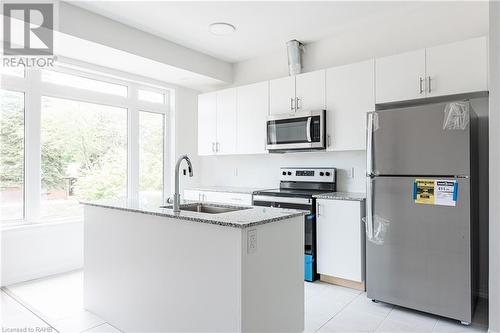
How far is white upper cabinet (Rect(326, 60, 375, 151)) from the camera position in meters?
3.21

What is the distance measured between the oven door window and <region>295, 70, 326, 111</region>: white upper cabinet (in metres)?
0.18

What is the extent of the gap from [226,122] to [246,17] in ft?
4.78

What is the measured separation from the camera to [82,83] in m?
3.92

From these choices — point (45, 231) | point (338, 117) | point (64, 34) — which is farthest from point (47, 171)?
point (338, 117)

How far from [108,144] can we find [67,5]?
169 cm

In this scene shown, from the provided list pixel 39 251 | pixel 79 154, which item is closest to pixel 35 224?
pixel 39 251

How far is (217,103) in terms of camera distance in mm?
4539

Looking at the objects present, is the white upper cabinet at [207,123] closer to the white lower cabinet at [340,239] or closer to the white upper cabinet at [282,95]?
the white upper cabinet at [282,95]

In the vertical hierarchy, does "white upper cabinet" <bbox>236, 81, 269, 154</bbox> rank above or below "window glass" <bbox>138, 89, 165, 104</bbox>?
below

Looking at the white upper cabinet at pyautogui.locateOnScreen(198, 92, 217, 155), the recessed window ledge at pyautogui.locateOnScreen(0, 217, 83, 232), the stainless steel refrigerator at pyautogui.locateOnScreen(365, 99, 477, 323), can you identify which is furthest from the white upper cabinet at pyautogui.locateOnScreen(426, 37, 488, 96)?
the recessed window ledge at pyautogui.locateOnScreen(0, 217, 83, 232)

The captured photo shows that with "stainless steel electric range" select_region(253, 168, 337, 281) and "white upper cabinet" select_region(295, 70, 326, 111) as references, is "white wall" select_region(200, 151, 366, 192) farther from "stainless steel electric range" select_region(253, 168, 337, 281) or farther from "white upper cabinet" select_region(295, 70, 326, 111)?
"white upper cabinet" select_region(295, 70, 326, 111)

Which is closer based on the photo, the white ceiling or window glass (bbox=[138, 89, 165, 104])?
the white ceiling

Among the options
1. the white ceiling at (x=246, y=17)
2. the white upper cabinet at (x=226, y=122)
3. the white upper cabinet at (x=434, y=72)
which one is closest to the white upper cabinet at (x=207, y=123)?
the white upper cabinet at (x=226, y=122)

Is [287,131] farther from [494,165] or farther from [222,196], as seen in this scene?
[494,165]
